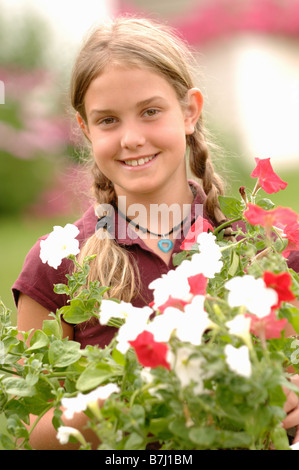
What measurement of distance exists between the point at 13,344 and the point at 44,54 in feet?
22.6

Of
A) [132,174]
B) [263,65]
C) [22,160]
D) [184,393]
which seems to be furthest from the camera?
[263,65]

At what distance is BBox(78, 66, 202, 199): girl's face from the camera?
4.53 feet

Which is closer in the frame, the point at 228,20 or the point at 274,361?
the point at 274,361

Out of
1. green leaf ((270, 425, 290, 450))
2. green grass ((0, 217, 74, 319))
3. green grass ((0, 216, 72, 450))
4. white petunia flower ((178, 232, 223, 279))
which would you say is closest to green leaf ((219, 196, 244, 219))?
white petunia flower ((178, 232, 223, 279))

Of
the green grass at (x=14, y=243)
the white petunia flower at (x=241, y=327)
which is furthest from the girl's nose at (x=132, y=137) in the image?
the green grass at (x=14, y=243)

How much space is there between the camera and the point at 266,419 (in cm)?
77

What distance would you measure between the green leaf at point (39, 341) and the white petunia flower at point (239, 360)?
0.36m

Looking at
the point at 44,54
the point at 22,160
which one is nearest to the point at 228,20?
the point at 44,54

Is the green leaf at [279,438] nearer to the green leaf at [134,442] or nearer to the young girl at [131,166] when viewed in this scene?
the green leaf at [134,442]

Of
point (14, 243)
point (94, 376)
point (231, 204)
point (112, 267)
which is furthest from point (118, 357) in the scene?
point (14, 243)

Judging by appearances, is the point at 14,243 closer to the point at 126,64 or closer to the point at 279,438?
the point at 126,64

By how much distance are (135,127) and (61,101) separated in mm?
4632

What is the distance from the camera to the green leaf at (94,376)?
864 millimetres
